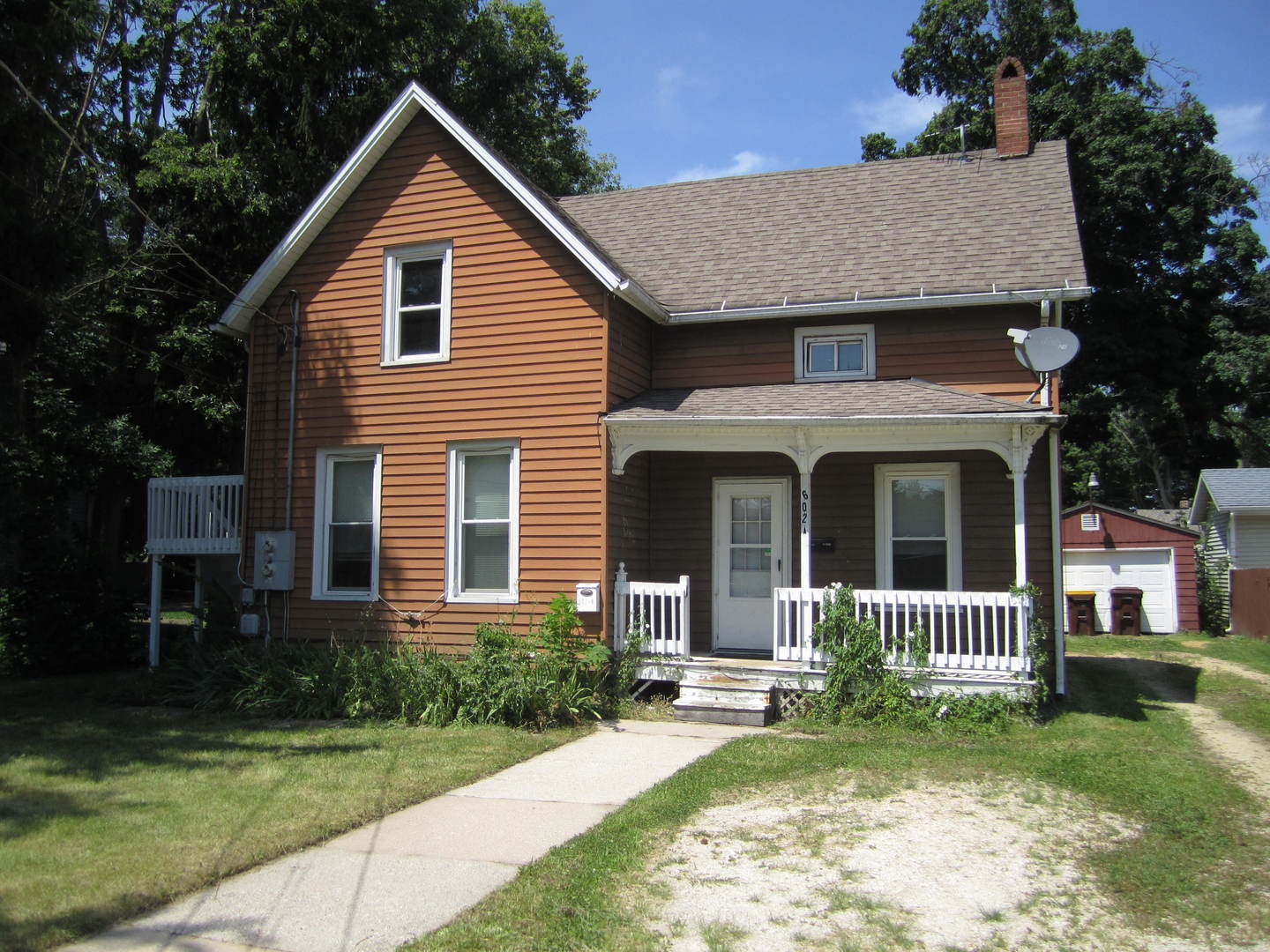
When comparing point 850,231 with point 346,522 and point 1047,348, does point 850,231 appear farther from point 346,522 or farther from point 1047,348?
point 346,522

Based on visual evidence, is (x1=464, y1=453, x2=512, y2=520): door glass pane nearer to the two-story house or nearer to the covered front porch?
the two-story house

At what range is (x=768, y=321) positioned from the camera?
41.4 ft

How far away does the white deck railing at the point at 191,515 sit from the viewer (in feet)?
42.4

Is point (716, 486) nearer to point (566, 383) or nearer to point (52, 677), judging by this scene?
point (566, 383)

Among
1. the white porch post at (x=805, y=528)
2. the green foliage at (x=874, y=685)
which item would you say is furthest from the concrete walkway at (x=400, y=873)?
the white porch post at (x=805, y=528)

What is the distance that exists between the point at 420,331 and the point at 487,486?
2.17 m

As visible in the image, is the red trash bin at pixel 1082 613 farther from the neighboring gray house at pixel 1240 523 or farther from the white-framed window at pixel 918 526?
the white-framed window at pixel 918 526

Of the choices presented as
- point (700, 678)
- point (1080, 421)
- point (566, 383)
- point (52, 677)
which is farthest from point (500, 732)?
point (1080, 421)

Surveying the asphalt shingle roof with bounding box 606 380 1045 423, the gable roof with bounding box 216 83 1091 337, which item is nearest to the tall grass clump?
the asphalt shingle roof with bounding box 606 380 1045 423

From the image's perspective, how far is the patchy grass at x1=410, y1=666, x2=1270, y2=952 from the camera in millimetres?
4762

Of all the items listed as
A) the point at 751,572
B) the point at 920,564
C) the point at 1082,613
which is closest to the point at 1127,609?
the point at 1082,613

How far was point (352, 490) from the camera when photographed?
41.5 feet

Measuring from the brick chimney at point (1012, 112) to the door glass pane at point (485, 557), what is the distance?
9.07m

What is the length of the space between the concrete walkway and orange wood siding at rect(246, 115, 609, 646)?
3909mm
